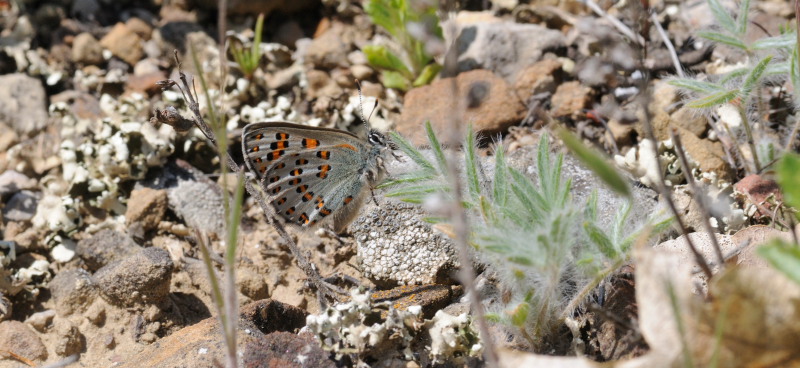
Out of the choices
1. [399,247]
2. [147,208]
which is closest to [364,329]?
[399,247]

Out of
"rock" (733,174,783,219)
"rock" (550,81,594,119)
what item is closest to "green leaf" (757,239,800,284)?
"rock" (733,174,783,219)

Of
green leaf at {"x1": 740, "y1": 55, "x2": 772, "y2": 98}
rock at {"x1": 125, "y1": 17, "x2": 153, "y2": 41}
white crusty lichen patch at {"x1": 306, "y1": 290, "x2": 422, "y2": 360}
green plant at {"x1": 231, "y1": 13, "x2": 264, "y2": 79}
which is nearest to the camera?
white crusty lichen patch at {"x1": 306, "y1": 290, "x2": 422, "y2": 360}

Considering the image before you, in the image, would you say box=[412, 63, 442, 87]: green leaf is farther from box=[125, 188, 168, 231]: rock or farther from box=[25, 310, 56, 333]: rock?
box=[25, 310, 56, 333]: rock

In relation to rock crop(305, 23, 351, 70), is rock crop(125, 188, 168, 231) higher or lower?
lower

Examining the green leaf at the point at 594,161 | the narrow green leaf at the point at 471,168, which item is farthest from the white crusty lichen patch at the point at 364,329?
the green leaf at the point at 594,161

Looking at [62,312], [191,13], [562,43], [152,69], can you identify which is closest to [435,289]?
[62,312]

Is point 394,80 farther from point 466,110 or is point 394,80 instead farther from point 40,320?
point 40,320

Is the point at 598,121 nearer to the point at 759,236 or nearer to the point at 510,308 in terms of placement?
the point at 759,236
